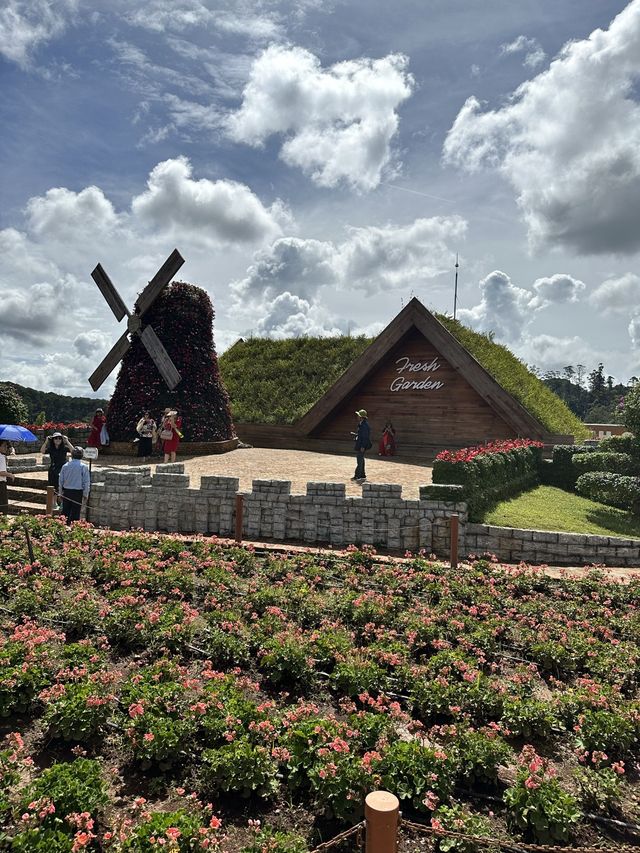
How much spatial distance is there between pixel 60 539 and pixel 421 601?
675cm

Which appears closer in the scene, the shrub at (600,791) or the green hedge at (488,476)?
the shrub at (600,791)

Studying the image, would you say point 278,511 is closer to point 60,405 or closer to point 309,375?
point 309,375

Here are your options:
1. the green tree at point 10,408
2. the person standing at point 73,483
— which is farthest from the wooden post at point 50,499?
the green tree at point 10,408

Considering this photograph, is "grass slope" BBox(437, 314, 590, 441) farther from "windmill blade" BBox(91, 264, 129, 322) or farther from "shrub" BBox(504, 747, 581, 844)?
"shrub" BBox(504, 747, 581, 844)

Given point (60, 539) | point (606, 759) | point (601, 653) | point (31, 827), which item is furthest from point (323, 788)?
point (60, 539)

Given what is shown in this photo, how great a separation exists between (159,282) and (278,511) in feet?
45.3

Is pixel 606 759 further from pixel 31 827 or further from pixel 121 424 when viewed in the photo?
pixel 121 424

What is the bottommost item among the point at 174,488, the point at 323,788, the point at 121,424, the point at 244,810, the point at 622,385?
the point at 244,810

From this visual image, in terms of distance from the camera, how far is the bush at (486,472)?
11.5 metres

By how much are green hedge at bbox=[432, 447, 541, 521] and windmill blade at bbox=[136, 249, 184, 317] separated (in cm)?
1413

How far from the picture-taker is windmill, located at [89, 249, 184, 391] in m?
21.1

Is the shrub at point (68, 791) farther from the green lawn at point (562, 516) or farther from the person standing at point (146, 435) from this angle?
the person standing at point (146, 435)

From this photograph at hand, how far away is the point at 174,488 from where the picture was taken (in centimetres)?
1248

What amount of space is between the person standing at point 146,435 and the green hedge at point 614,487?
13.6m
